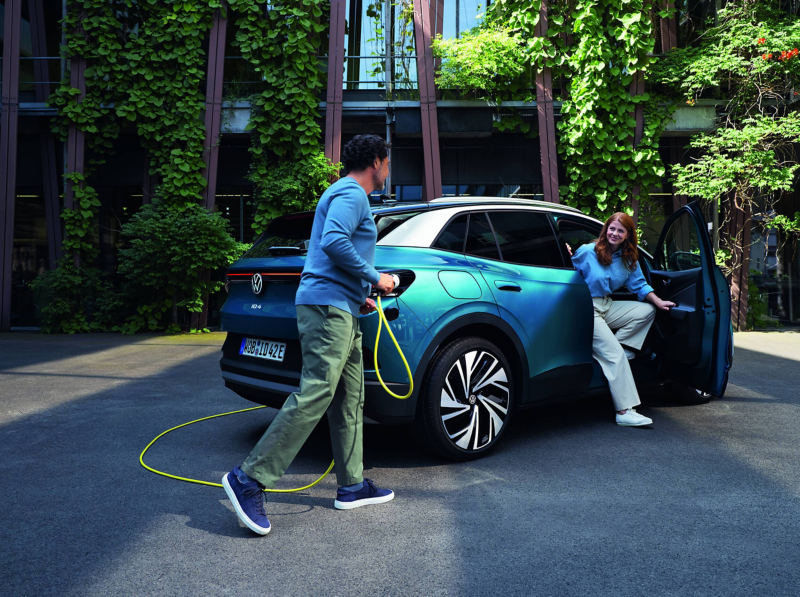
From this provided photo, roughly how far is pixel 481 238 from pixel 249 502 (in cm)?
227

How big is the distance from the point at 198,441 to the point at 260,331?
1179 mm

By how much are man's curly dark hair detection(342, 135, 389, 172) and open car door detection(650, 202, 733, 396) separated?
2673 millimetres

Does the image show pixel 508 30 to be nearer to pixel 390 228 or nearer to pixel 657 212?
pixel 657 212

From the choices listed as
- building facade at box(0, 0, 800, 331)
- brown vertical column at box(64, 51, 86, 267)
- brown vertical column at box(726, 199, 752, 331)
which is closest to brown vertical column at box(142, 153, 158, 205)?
building facade at box(0, 0, 800, 331)

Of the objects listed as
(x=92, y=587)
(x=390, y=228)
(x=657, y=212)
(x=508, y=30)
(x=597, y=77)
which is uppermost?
(x=508, y=30)

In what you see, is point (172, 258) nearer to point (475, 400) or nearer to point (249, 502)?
point (475, 400)

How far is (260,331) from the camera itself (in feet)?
13.9

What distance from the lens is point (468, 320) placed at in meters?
4.14

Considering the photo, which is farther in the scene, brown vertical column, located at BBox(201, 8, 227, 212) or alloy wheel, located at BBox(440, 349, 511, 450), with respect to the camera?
brown vertical column, located at BBox(201, 8, 227, 212)

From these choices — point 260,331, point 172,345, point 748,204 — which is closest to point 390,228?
point 260,331

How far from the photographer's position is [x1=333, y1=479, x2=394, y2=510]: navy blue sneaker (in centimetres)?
349

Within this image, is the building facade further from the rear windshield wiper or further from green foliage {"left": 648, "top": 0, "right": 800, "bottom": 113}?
the rear windshield wiper

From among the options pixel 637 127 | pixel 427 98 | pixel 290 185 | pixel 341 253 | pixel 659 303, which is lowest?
pixel 659 303

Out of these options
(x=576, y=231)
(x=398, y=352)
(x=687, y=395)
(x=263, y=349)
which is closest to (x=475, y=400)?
(x=398, y=352)
